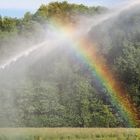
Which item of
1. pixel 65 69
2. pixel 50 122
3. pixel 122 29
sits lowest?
pixel 50 122

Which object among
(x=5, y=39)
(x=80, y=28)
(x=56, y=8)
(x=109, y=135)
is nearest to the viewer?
A: (x=109, y=135)

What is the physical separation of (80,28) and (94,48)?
3342mm

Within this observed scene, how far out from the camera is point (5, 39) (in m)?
54.2

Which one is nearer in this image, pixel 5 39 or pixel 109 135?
pixel 109 135

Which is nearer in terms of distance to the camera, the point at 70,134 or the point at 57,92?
the point at 70,134

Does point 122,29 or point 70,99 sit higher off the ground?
point 122,29

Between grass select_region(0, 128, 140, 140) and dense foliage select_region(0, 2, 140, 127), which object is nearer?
grass select_region(0, 128, 140, 140)

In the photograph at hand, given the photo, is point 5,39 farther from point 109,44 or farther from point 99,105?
point 109,44

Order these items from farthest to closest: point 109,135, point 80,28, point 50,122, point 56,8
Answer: point 56,8 → point 50,122 → point 80,28 → point 109,135

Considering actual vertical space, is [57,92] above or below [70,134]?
above

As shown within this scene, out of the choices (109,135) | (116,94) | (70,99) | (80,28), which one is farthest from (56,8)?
(109,135)

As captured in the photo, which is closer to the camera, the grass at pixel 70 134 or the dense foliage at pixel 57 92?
the grass at pixel 70 134

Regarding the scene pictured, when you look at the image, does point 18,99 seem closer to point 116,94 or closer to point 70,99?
point 70,99

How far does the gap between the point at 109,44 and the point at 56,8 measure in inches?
1308
